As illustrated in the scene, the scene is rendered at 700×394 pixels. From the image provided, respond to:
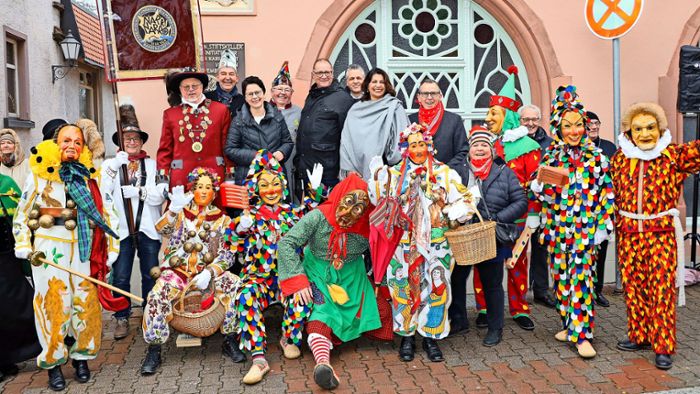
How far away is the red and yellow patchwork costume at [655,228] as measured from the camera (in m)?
4.66

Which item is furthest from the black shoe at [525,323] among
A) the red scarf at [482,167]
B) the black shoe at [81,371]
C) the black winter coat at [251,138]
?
the black shoe at [81,371]

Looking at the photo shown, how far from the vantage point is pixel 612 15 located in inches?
287

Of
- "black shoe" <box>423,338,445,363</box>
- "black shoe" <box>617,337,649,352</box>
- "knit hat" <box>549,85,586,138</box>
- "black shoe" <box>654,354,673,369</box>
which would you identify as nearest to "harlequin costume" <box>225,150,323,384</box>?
"black shoe" <box>423,338,445,363</box>

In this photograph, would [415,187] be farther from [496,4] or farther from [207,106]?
[496,4]

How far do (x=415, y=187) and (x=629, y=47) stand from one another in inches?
233

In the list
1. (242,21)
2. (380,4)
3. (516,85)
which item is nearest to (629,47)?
(516,85)

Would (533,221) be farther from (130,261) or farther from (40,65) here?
(40,65)

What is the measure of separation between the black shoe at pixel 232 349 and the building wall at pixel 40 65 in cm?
731

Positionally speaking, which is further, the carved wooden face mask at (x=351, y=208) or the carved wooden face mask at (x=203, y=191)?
the carved wooden face mask at (x=203, y=191)

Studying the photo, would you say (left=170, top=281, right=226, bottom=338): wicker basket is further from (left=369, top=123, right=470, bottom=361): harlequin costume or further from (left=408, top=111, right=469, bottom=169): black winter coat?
(left=408, top=111, right=469, bottom=169): black winter coat

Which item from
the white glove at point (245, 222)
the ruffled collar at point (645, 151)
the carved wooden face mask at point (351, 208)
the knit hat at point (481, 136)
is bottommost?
the white glove at point (245, 222)

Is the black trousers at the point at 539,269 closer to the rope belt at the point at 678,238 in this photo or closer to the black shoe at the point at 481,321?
the black shoe at the point at 481,321

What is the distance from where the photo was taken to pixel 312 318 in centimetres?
477

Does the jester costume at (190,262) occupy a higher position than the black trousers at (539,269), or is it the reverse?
the jester costume at (190,262)
